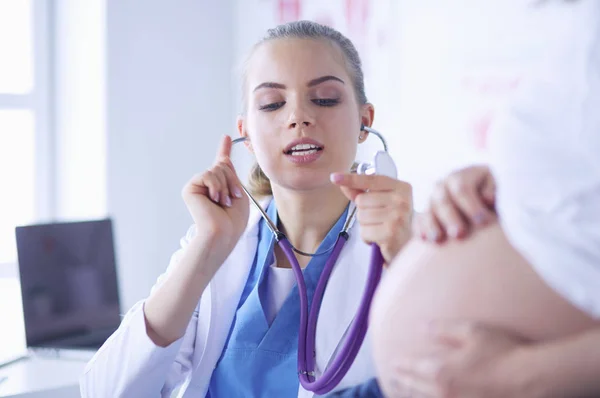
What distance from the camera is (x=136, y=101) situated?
8.36 feet

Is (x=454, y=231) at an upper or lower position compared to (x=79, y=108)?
lower

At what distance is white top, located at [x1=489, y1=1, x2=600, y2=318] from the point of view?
0.55 metres

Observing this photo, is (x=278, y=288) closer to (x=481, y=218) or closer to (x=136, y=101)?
(x=481, y=218)

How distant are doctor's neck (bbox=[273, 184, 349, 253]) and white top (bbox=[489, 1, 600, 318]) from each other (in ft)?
2.05

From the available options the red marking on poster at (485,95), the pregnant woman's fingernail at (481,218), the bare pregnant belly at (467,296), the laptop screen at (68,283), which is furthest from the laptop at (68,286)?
the pregnant woman's fingernail at (481,218)

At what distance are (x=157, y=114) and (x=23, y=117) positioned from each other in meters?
0.50

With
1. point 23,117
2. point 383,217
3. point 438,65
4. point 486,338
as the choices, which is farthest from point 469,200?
point 23,117

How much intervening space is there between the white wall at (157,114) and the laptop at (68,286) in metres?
0.64

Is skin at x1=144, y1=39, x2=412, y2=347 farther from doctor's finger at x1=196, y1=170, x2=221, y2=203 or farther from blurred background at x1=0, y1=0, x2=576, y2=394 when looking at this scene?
blurred background at x1=0, y1=0, x2=576, y2=394

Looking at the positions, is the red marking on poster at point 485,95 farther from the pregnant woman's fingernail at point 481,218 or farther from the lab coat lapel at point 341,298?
the pregnant woman's fingernail at point 481,218

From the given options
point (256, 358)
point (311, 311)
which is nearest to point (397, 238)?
point (311, 311)

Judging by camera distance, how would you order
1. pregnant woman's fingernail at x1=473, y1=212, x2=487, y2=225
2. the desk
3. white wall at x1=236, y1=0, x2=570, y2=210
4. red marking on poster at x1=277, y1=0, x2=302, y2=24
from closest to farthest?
pregnant woman's fingernail at x1=473, y1=212, x2=487, y2=225
the desk
white wall at x1=236, y1=0, x2=570, y2=210
red marking on poster at x1=277, y1=0, x2=302, y2=24

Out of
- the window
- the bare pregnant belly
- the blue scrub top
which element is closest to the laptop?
the blue scrub top

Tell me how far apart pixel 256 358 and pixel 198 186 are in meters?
0.31
